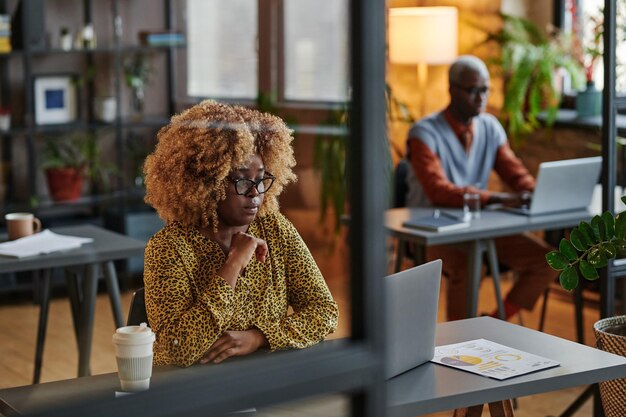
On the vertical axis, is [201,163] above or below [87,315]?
above

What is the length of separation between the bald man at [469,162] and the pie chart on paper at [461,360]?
2.09 m

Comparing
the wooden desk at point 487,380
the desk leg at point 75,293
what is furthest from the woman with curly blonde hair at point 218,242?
the desk leg at point 75,293

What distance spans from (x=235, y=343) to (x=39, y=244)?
1790mm

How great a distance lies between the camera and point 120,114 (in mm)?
6254

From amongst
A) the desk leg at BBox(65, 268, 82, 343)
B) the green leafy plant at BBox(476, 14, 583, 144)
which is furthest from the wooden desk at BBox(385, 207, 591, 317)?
the green leafy plant at BBox(476, 14, 583, 144)

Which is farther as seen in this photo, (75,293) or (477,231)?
(75,293)

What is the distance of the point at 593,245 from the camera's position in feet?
8.83

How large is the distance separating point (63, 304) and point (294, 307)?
3389 millimetres

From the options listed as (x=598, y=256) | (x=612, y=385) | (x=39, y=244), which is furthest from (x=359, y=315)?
(x=39, y=244)

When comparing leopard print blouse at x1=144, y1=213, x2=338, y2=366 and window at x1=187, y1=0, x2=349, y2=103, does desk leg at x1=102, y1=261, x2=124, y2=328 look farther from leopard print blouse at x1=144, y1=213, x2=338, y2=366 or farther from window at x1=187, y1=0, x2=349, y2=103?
window at x1=187, y1=0, x2=349, y2=103

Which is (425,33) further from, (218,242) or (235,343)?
(235,343)

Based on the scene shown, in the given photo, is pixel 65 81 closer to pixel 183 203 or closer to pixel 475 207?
pixel 475 207

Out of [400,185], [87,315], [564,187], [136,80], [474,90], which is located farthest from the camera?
[136,80]

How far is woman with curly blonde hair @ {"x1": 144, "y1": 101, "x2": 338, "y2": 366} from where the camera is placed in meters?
2.18
